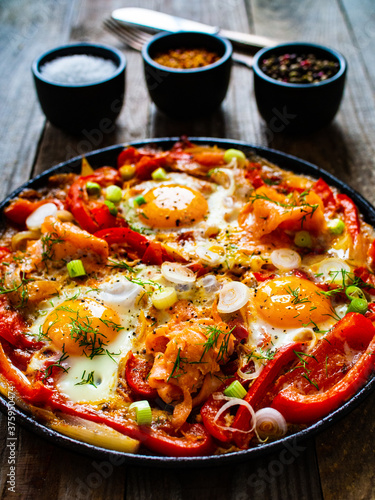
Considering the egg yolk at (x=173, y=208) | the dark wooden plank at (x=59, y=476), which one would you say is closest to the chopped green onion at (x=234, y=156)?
the egg yolk at (x=173, y=208)

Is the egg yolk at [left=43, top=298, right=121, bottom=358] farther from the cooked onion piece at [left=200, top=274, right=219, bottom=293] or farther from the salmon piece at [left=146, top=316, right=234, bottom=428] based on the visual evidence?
the cooked onion piece at [left=200, top=274, right=219, bottom=293]

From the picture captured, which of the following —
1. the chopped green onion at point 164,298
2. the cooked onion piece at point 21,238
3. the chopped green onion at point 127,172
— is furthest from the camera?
the chopped green onion at point 127,172

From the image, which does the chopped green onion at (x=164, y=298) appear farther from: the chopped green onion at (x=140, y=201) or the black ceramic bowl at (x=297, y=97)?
the black ceramic bowl at (x=297, y=97)

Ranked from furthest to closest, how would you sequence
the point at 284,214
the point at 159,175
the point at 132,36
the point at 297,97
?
the point at 132,36
the point at 297,97
the point at 159,175
the point at 284,214

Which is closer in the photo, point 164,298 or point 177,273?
point 164,298

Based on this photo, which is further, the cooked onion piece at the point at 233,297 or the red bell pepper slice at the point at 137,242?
the red bell pepper slice at the point at 137,242

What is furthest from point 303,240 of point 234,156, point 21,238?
point 21,238

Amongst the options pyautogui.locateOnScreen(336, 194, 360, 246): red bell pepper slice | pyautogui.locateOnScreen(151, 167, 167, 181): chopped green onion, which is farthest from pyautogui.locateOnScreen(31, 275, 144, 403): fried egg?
pyautogui.locateOnScreen(336, 194, 360, 246): red bell pepper slice

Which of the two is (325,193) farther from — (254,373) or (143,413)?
(143,413)
